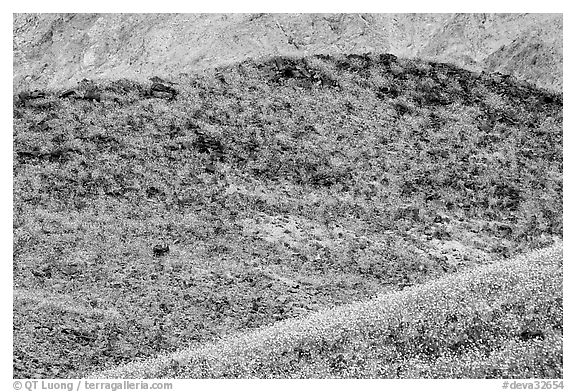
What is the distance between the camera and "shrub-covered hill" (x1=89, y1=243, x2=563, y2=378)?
50.0 feet

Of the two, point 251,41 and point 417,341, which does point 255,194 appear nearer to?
point 251,41

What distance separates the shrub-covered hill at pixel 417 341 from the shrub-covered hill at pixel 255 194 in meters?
0.84

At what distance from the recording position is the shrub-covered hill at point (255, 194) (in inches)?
685

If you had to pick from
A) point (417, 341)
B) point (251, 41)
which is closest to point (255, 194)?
point (251, 41)

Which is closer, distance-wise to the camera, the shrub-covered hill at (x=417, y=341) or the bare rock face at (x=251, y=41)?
the shrub-covered hill at (x=417, y=341)

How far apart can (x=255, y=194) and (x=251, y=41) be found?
130 inches

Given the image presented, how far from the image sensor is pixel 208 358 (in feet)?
53.2

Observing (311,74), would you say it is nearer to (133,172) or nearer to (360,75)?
(360,75)

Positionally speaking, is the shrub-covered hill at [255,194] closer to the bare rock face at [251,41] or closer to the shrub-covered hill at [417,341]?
the bare rock face at [251,41]

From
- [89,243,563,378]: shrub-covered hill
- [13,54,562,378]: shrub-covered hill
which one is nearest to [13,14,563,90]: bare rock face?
[13,54,562,378]: shrub-covered hill

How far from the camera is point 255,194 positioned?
19.1 m

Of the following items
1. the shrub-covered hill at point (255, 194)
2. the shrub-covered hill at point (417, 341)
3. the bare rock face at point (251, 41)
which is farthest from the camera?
the bare rock face at point (251, 41)

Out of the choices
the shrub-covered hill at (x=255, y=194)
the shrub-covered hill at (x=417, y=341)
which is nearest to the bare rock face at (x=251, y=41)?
the shrub-covered hill at (x=255, y=194)
